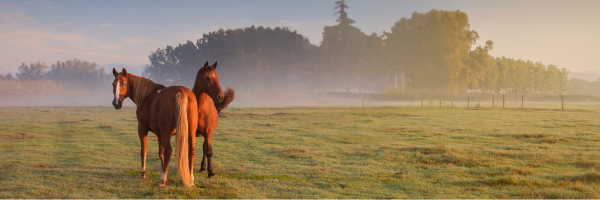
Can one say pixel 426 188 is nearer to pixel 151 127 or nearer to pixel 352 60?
pixel 151 127

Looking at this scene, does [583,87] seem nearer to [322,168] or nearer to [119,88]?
[322,168]

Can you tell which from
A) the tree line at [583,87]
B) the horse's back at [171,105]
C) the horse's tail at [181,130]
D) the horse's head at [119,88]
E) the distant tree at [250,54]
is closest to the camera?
the horse's tail at [181,130]

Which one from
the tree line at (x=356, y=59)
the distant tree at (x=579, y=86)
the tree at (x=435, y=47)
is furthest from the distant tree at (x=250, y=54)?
the distant tree at (x=579, y=86)

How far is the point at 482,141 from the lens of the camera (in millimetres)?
17203

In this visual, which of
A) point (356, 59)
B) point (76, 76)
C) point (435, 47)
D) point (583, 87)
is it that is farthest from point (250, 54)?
point (583, 87)

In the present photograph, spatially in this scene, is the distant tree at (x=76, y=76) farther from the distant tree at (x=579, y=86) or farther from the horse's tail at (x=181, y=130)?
the distant tree at (x=579, y=86)

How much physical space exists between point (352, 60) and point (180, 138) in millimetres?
76891

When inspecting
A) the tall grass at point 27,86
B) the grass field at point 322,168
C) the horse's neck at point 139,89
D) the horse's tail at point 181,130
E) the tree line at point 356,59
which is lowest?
the grass field at point 322,168

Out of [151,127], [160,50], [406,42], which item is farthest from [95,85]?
[151,127]

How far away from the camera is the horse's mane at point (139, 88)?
821 cm

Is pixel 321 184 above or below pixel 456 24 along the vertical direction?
below

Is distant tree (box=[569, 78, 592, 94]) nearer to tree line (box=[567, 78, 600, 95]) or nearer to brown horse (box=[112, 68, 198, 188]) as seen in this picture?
tree line (box=[567, 78, 600, 95])

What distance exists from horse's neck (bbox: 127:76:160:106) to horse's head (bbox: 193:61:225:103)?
1.08 meters

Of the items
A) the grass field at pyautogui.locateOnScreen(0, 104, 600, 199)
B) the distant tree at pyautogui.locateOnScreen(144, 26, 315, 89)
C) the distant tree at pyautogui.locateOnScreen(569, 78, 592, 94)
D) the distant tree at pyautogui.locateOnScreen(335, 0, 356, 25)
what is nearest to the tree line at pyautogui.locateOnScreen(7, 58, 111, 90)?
the distant tree at pyautogui.locateOnScreen(144, 26, 315, 89)
